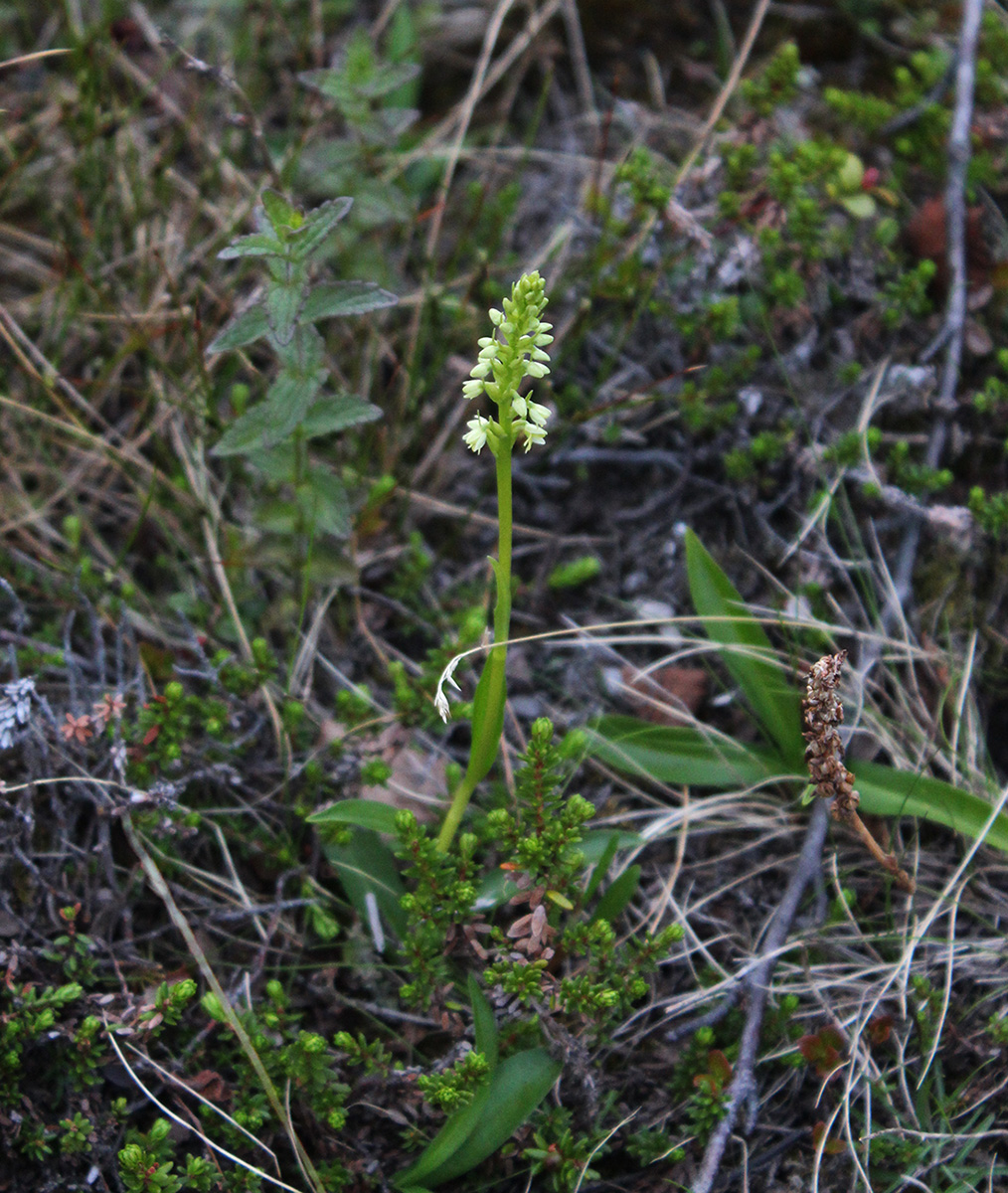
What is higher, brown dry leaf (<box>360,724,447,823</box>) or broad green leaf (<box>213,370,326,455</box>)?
broad green leaf (<box>213,370,326,455</box>)

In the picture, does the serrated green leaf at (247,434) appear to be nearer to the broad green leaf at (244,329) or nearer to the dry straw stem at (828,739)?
the broad green leaf at (244,329)

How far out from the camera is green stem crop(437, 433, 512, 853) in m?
1.84

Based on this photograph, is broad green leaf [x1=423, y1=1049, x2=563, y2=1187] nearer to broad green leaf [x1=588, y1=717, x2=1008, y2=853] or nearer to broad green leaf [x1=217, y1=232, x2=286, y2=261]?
broad green leaf [x1=588, y1=717, x2=1008, y2=853]

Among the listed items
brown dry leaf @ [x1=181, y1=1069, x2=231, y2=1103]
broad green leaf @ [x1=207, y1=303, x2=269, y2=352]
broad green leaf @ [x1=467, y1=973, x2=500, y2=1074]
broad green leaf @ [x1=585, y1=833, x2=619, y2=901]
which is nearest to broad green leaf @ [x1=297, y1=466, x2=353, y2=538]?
broad green leaf @ [x1=207, y1=303, x2=269, y2=352]

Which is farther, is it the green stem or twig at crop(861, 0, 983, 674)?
twig at crop(861, 0, 983, 674)

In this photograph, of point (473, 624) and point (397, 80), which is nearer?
point (473, 624)

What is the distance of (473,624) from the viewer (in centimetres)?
250

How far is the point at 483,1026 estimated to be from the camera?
2.07 meters

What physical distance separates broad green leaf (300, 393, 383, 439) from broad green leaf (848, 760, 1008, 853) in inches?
60.1

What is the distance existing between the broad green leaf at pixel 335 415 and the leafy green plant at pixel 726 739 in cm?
92

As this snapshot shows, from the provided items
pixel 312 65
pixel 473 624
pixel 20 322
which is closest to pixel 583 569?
pixel 473 624

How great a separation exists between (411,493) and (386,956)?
1419 millimetres

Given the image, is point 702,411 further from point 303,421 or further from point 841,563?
point 303,421

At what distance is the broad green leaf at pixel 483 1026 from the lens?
207 centimetres
